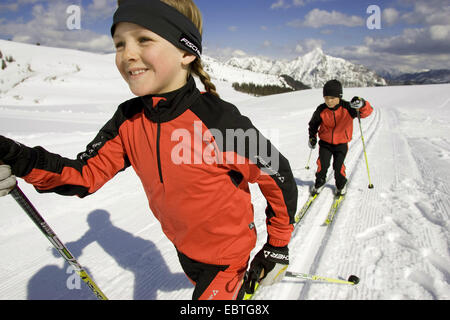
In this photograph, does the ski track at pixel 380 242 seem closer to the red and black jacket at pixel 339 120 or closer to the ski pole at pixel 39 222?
the red and black jacket at pixel 339 120

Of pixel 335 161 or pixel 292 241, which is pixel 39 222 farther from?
pixel 335 161

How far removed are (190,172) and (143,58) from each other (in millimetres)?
648

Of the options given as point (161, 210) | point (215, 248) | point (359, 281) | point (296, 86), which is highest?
point (296, 86)

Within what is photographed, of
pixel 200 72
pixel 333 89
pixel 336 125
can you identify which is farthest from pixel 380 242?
pixel 200 72

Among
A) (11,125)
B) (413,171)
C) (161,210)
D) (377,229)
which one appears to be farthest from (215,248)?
(11,125)

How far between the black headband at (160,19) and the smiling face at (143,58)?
0.10 feet

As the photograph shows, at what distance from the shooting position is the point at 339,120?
16.6 feet

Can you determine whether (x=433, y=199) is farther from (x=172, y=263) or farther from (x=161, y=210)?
(x=161, y=210)

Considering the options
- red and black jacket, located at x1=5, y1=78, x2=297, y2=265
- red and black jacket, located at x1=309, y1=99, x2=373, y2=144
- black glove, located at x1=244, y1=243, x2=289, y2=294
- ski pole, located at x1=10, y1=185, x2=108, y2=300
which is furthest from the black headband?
red and black jacket, located at x1=309, y1=99, x2=373, y2=144

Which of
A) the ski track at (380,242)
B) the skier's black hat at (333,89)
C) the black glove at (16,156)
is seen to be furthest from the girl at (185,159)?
the skier's black hat at (333,89)

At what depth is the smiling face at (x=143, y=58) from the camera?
132 cm

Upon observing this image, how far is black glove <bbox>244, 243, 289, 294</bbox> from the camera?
1.75 m

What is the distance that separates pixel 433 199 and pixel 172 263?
5090 mm

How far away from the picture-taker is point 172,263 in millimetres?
3309
